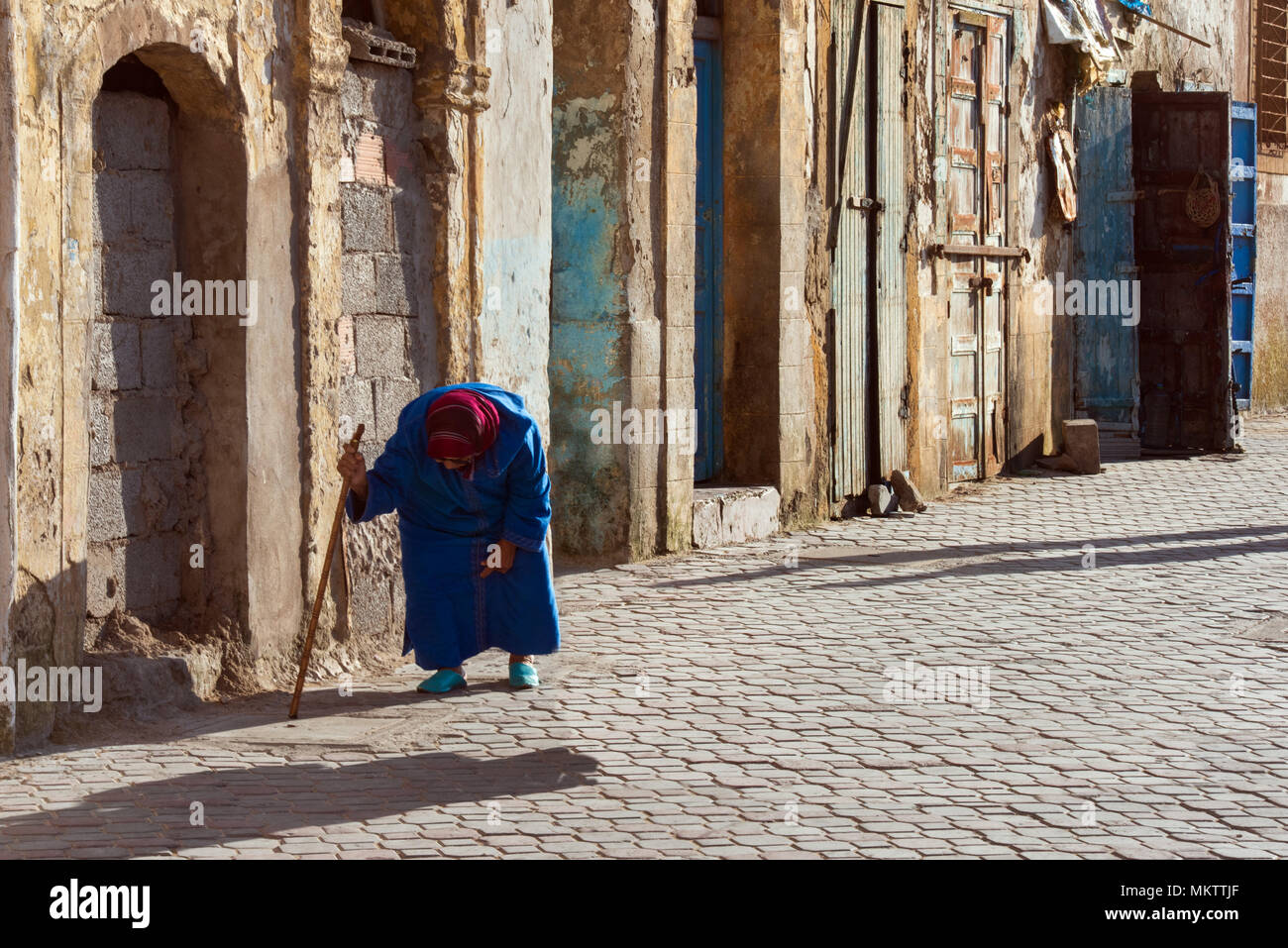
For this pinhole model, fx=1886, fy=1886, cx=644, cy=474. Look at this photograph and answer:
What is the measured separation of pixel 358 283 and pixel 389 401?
0.56 meters

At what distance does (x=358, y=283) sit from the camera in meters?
8.20

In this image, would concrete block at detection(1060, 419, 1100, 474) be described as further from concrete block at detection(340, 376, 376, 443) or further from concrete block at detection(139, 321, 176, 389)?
concrete block at detection(139, 321, 176, 389)

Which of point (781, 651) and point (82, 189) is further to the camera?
point (781, 651)

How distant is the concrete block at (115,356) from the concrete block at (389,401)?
1404mm

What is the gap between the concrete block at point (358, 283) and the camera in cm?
811

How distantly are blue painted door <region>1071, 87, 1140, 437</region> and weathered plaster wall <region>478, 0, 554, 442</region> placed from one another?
27.4 feet

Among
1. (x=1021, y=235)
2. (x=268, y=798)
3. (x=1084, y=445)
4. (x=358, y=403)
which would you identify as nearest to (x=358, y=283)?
(x=358, y=403)

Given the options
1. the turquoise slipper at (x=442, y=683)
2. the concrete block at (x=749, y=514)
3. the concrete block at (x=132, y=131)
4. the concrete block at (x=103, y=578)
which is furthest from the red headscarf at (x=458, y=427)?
the concrete block at (x=749, y=514)

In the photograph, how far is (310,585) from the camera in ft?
25.5

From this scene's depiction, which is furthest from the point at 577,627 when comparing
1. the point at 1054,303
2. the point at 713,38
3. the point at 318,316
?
the point at 1054,303

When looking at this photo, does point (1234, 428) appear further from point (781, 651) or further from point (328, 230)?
point (328, 230)

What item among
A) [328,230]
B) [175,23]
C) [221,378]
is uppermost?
[175,23]

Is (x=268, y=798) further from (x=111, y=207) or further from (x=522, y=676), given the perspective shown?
(x=111, y=207)

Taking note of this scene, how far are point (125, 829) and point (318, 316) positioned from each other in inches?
116
